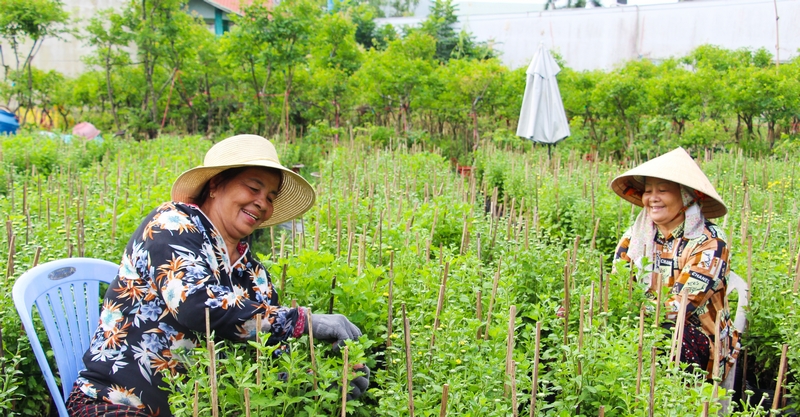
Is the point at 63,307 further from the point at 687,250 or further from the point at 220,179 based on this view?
the point at 687,250

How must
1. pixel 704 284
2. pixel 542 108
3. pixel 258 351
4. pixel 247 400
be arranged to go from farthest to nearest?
pixel 542 108 → pixel 704 284 → pixel 258 351 → pixel 247 400

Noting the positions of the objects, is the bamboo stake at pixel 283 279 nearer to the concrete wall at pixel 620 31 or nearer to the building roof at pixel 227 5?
the concrete wall at pixel 620 31

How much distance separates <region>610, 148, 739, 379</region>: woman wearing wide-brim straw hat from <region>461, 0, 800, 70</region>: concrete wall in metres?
16.4

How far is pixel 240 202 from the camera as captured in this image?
7.80 ft

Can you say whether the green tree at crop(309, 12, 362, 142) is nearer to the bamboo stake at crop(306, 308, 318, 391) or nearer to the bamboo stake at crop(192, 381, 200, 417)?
the bamboo stake at crop(306, 308, 318, 391)

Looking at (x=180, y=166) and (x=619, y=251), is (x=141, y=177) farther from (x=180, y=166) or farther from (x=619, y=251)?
(x=619, y=251)

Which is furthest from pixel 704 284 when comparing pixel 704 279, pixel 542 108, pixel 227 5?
pixel 227 5

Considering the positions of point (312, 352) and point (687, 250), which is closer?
point (312, 352)

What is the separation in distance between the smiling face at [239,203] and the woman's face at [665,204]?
1843mm

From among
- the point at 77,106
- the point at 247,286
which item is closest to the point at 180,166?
the point at 247,286

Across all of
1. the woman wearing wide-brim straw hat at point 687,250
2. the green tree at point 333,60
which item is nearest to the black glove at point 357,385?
the woman wearing wide-brim straw hat at point 687,250

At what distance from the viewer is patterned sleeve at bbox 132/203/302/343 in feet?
6.45

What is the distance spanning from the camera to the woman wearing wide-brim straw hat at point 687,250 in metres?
2.90

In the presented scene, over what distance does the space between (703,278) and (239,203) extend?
2.01 meters
